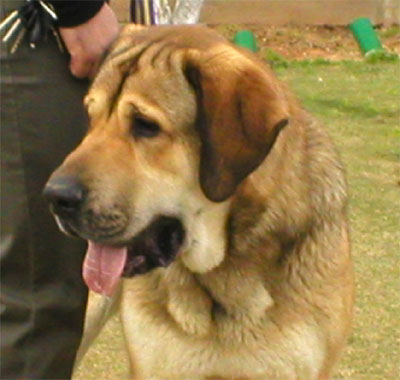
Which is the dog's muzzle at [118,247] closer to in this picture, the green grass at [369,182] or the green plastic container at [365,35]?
the green grass at [369,182]

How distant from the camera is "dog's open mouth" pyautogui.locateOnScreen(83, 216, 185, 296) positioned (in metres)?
3.32

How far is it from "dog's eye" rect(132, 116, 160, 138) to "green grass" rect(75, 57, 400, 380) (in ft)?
7.29

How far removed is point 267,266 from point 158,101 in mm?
685

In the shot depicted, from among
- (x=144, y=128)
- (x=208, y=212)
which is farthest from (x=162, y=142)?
(x=208, y=212)

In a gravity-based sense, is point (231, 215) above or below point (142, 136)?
below

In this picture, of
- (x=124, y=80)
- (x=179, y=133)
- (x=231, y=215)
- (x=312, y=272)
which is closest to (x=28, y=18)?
(x=124, y=80)

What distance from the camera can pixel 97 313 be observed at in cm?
423

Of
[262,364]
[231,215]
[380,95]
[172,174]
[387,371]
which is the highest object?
[172,174]

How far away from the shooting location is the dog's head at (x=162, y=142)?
3084mm

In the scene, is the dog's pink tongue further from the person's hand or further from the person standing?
the person's hand

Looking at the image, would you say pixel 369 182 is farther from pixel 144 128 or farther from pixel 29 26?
pixel 144 128

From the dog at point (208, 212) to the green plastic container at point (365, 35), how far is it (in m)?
9.83

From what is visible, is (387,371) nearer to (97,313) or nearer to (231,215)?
(97,313)

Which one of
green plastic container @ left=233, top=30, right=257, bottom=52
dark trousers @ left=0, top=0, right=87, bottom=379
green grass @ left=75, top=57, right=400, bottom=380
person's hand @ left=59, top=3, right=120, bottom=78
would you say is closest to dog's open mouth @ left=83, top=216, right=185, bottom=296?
dark trousers @ left=0, top=0, right=87, bottom=379
